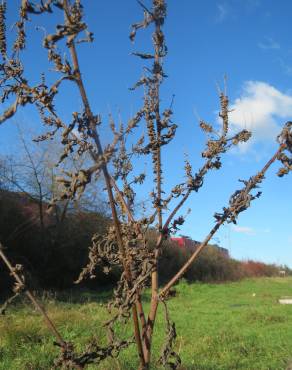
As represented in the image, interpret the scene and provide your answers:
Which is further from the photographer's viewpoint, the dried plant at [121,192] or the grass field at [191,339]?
the grass field at [191,339]

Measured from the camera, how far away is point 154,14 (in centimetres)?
161

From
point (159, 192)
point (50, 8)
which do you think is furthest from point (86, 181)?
point (159, 192)

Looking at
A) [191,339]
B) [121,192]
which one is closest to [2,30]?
[121,192]

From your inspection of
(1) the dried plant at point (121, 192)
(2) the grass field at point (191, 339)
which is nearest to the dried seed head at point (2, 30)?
(1) the dried plant at point (121, 192)

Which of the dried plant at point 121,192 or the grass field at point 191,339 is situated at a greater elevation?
the dried plant at point 121,192

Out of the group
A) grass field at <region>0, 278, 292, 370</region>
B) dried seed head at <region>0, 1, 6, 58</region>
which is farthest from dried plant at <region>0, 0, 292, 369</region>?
grass field at <region>0, 278, 292, 370</region>

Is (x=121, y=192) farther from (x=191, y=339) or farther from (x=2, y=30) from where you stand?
(x=191, y=339)

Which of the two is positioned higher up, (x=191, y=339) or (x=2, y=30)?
(x=2, y=30)

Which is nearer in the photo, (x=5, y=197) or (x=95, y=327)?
(x=95, y=327)

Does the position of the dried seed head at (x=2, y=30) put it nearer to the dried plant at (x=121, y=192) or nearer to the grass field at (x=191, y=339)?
the dried plant at (x=121, y=192)

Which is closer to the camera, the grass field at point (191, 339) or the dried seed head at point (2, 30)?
the dried seed head at point (2, 30)

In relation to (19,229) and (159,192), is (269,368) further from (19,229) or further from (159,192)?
(19,229)

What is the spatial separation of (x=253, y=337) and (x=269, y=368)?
8.45ft

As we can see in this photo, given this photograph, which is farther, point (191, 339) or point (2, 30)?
point (191, 339)
